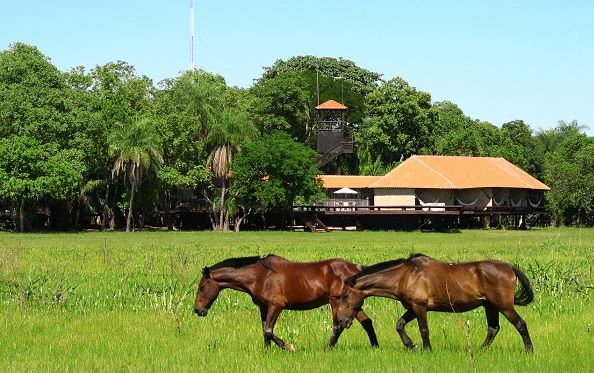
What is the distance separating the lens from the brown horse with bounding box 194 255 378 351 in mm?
12094

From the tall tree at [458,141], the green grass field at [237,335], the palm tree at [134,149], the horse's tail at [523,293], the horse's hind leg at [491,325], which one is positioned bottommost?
the green grass field at [237,335]

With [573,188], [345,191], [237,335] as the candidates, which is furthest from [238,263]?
[573,188]

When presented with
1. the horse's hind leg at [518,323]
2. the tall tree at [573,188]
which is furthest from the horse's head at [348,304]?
the tall tree at [573,188]

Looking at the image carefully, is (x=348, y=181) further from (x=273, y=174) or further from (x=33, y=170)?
(x=33, y=170)

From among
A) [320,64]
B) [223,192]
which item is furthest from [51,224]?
[320,64]

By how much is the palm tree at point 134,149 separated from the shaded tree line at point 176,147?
0.11 meters

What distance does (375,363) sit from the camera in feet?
37.3

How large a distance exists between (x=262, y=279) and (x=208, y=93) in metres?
65.9

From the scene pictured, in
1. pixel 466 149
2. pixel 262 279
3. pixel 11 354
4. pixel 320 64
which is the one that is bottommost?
pixel 11 354

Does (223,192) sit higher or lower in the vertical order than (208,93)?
lower

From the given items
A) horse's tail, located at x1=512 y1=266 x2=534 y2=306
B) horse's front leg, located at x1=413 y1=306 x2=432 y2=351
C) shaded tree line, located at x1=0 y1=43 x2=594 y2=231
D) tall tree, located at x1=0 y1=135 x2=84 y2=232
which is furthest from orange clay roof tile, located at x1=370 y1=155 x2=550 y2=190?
horse's front leg, located at x1=413 y1=306 x2=432 y2=351

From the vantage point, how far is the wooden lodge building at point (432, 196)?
255ft

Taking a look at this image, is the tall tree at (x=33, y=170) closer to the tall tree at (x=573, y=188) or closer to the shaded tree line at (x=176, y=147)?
the shaded tree line at (x=176, y=147)

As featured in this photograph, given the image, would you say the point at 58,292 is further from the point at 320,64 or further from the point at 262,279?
the point at 320,64
